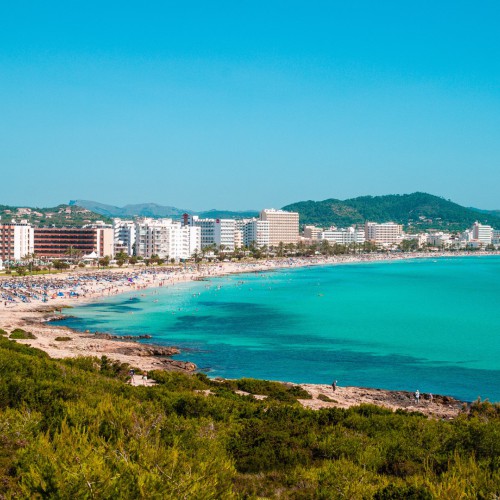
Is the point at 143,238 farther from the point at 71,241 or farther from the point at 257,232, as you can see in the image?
the point at 257,232

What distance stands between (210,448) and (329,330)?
29816mm

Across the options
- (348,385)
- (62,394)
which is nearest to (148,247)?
(348,385)

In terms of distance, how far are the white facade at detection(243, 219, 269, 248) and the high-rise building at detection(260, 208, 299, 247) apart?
2.79 meters

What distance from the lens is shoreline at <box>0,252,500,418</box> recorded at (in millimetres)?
20984

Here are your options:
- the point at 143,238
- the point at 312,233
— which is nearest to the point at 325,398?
the point at 143,238

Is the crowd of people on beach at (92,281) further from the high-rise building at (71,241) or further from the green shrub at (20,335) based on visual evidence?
the high-rise building at (71,241)

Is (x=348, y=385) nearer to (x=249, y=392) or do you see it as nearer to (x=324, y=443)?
(x=249, y=392)

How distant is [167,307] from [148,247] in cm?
6112

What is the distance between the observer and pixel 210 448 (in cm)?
988

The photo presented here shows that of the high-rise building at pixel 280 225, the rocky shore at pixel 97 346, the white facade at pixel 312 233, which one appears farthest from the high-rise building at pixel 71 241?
the white facade at pixel 312 233

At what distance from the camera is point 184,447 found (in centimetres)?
973

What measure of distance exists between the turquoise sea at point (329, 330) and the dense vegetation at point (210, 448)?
35.1ft

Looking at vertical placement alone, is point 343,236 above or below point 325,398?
above

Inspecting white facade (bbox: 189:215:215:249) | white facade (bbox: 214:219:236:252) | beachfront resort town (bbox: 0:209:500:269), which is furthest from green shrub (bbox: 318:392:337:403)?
white facade (bbox: 189:215:215:249)
